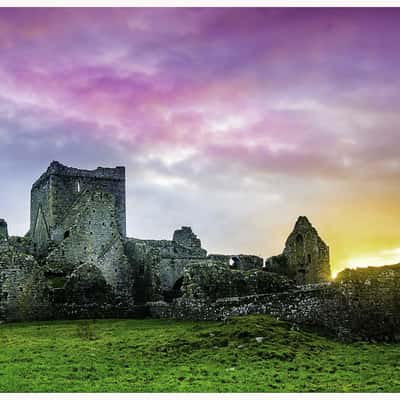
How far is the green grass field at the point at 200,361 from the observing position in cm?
1274

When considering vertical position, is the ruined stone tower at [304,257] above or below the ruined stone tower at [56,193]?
below

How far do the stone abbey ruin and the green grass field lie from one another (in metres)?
1.39

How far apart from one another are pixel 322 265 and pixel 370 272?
17.7 metres

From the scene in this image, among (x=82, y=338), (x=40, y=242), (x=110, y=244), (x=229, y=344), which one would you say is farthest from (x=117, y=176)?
(x=229, y=344)

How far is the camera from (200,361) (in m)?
15.0

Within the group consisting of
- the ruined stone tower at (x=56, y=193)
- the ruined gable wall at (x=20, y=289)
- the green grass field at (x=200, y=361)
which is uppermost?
the ruined stone tower at (x=56, y=193)

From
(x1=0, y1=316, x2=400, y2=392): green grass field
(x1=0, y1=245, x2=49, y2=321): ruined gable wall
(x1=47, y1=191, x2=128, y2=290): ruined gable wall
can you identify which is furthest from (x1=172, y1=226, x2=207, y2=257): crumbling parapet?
(x1=0, y1=316, x2=400, y2=392): green grass field

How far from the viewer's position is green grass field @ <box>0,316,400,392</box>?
1274 cm

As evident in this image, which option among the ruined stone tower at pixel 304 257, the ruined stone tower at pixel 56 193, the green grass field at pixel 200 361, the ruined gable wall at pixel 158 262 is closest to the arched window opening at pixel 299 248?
the ruined stone tower at pixel 304 257

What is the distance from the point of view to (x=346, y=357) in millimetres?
15492

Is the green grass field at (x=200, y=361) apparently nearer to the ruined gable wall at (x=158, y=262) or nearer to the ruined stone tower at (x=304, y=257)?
the ruined gable wall at (x=158, y=262)

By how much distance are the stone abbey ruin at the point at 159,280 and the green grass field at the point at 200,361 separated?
1.39 meters

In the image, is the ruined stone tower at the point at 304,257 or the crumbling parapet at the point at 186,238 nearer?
the ruined stone tower at the point at 304,257

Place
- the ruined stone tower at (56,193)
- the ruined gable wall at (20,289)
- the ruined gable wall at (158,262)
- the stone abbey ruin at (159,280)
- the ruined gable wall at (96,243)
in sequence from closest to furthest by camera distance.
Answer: the stone abbey ruin at (159,280) < the ruined gable wall at (20,289) < the ruined gable wall at (158,262) < the ruined gable wall at (96,243) < the ruined stone tower at (56,193)
